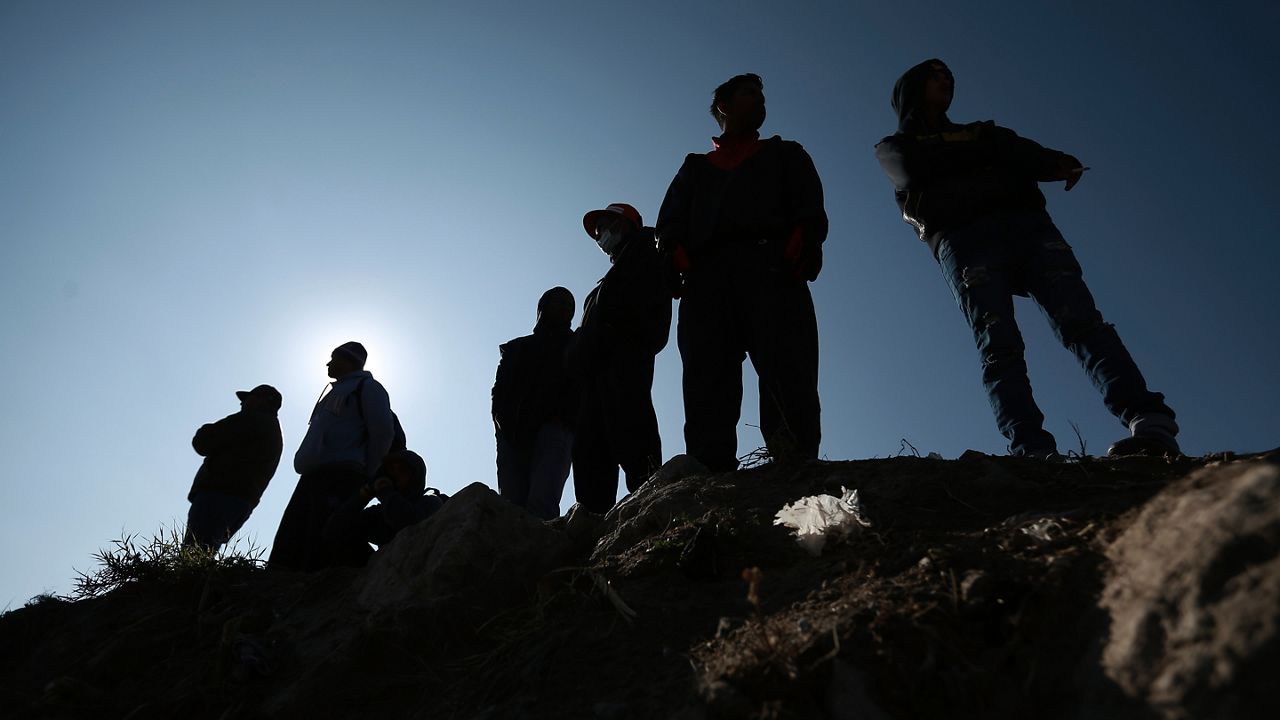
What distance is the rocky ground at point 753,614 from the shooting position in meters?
1.11

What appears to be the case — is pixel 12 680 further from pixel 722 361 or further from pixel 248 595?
pixel 722 361

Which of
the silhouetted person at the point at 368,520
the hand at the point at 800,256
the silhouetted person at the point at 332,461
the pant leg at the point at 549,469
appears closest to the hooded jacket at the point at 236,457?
the silhouetted person at the point at 332,461

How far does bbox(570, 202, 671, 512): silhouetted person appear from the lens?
442 centimetres

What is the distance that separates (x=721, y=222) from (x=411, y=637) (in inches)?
94.8

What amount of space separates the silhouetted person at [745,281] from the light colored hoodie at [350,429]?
67.0 inches

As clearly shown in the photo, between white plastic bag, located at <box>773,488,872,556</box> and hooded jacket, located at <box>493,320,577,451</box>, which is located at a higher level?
hooded jacket, located at <box>493,320,577,451</box>

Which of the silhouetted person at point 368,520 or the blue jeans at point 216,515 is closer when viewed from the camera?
the silhouetted person at point 368,520

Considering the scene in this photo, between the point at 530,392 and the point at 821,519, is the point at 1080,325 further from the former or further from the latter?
the point at 530,392

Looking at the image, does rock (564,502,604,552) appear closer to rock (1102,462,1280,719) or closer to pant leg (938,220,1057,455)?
pant leg (938,220,1057,455)

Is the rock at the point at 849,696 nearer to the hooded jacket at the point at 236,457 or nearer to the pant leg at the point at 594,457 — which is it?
the pant leg at the point at 594,457

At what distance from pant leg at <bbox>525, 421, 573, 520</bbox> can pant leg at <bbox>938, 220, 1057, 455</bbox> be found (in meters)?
2.50

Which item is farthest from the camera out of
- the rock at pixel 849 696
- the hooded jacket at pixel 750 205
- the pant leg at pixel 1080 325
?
the hooded jacket at pixel 750 205

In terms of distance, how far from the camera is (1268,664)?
0.93 m

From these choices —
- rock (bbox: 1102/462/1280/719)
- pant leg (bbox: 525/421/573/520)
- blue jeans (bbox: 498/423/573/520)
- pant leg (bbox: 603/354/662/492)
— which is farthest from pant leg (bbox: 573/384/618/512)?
rock (bbox: 1102/462/1280/719)
